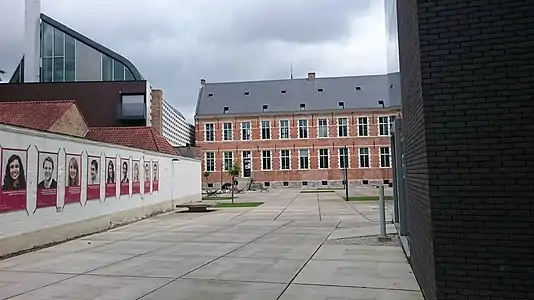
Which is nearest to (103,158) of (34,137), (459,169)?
(34,137)

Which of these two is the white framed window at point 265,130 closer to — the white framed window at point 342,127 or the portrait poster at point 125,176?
the white framed window at point 342,127

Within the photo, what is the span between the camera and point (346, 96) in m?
65.4

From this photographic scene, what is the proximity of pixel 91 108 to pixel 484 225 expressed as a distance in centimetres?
3746

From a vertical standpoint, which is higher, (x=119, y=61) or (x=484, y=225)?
(x=119, y=61)

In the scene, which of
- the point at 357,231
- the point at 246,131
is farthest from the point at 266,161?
the point at 357,231

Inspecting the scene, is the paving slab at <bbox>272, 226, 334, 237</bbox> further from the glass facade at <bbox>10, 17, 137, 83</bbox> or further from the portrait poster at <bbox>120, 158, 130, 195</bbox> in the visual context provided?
the glass facade at <bbox>10, 17, 137, 83</bbox>

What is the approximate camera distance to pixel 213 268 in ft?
27.1

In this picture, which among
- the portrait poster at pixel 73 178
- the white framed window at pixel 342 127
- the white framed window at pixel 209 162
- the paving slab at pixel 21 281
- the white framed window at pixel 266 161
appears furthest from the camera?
the white framed window at pixel 209 162

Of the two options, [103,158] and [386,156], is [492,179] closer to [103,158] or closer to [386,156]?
[103,158]

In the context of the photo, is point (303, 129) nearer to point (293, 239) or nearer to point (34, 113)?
point (34, 113)

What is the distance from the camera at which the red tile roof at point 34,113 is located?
2497 centimetres

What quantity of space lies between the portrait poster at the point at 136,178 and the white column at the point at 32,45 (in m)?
28.6

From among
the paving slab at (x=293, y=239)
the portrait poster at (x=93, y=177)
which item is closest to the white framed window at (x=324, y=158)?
the portrait poster at (x=93, y=177)

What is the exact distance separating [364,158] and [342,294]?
5798 centimetres
